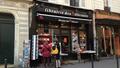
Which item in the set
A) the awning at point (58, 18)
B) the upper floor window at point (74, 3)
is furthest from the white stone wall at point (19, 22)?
the upper floor window at point (74, 3)

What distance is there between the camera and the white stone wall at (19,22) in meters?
17.2

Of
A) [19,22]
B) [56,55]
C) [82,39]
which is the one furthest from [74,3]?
[56,55]

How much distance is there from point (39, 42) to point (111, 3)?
987 cm

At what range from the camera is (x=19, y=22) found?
57.7 ft

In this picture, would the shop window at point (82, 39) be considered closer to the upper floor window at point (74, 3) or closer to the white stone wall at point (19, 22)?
the upper floor window at point (74, 3)

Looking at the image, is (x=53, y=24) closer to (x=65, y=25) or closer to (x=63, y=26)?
(x=63, y=26)

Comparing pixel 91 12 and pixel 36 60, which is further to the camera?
pixel 91 12

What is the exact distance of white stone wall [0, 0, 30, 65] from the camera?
17.2 meters

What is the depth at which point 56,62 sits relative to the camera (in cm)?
1691

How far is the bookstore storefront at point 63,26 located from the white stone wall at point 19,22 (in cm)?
54

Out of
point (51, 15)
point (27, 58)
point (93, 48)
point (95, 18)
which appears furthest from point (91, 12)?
point (27, 58)

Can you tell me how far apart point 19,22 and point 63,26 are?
439cm

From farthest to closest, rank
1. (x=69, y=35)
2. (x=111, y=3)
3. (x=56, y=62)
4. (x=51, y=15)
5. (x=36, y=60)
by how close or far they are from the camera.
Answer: (x=111, y=3)
(x=69, y=35)
(x=51, y=15)
(x=36, y=60)
(x=56, y=62)

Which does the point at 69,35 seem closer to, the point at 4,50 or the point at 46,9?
the point at 46,9
